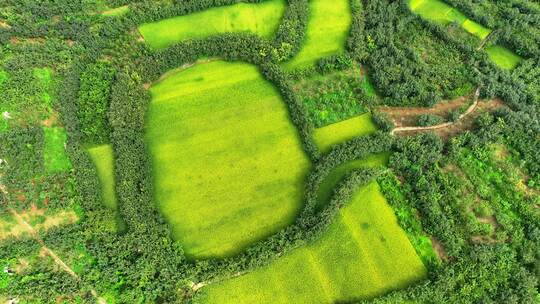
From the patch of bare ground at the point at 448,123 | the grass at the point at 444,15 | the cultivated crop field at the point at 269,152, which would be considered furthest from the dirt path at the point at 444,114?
the grass at the point at 444,15

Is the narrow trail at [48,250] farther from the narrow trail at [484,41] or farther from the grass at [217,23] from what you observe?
the narrow trail at [484,41]

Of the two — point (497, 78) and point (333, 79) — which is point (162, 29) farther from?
point (497, 78)

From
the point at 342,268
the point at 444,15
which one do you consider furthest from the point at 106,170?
the point at 444,15

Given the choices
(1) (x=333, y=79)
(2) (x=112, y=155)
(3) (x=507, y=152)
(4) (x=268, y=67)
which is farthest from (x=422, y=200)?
(2) (x=112, y=155)

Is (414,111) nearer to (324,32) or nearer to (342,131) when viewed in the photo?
(342,131)

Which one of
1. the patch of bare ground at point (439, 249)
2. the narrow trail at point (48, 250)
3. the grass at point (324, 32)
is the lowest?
the patch of bare ground at point (439, 249)

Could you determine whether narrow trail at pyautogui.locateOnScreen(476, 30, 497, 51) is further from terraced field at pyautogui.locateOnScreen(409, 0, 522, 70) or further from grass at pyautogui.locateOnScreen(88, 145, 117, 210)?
grass at pyautogui.locateOnScreen(88, 145, 117, 210)
